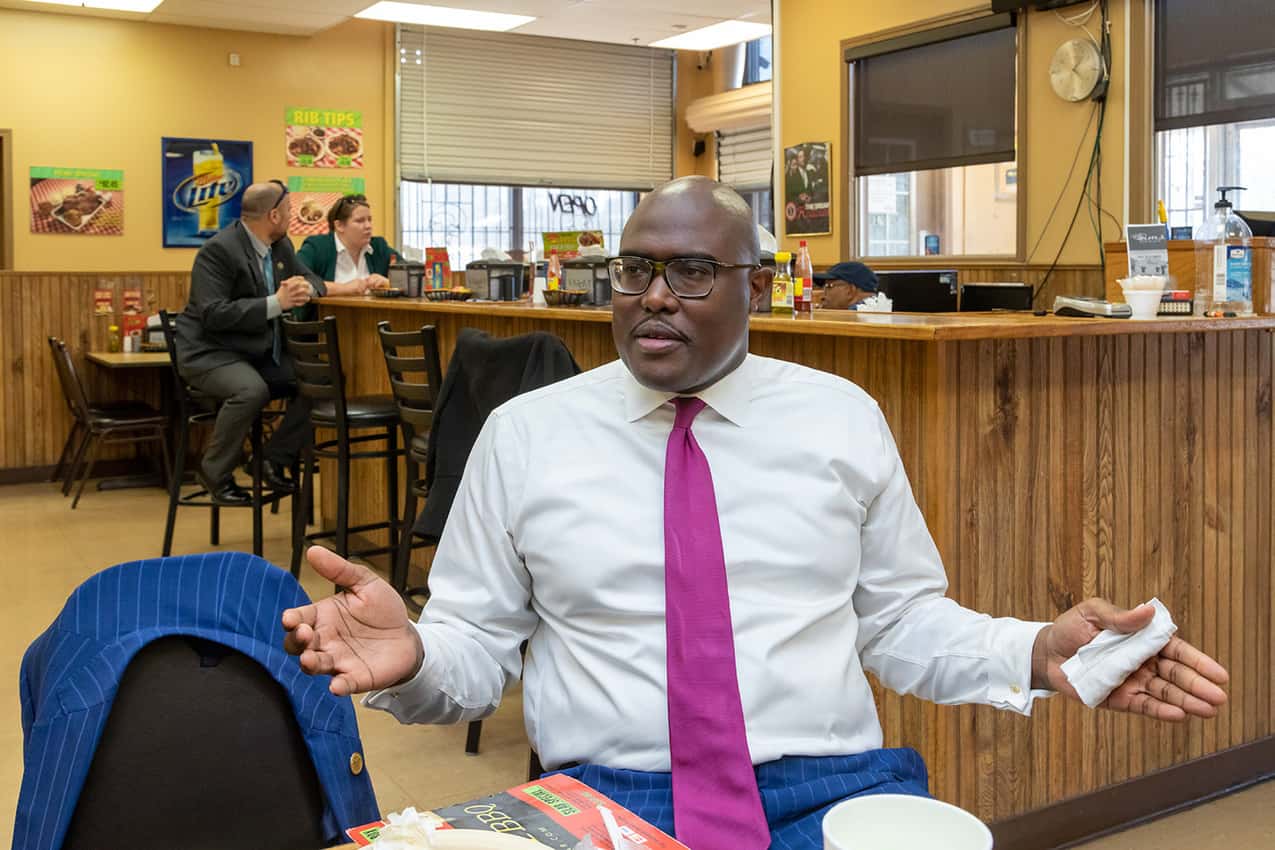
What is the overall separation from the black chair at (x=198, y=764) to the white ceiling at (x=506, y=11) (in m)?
7.04

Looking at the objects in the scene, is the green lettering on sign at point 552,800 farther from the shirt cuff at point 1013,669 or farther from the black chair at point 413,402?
the black chair at point 413,402

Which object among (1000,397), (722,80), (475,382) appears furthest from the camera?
(722,80)

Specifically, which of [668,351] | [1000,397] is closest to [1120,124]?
[1000,397]

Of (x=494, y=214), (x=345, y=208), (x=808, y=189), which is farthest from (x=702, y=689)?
(x=494, y=214)

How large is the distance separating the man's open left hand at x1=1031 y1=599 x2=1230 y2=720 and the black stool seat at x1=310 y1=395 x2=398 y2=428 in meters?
3.59

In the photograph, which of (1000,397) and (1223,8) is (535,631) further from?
(1223,8)

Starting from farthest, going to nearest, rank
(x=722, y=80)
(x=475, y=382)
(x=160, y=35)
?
1. (x=722, y=80)
2. (x=160, y=35)
3. (x=475, y=382)

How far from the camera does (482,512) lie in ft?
5.50

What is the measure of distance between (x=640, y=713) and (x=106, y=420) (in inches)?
251

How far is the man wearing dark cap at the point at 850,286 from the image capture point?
5.63 metres

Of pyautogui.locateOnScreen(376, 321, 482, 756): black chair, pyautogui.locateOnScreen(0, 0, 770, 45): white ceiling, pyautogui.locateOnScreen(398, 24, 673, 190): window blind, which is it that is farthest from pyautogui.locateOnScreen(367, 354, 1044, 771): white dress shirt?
pyautogui.locateOnScreen(398, 24, 673, 190): window blind

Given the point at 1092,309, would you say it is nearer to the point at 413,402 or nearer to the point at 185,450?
the point at 413,402

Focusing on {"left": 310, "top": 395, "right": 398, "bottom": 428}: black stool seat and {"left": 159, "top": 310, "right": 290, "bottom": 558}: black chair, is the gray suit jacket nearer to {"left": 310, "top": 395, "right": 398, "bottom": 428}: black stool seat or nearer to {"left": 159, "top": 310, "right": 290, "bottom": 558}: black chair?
{"left": 159, "top": 310, "right": 290, "bottom": 558}: black chair

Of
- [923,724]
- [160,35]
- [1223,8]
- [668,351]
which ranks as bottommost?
[923,724]
